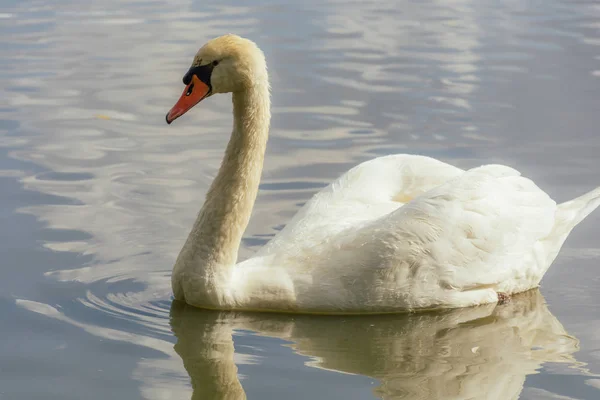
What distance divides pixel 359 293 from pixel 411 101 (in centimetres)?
533

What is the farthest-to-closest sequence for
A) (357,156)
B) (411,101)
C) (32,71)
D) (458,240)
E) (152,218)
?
(32,71), (411,101), (357,156), (152,218), (458,240)

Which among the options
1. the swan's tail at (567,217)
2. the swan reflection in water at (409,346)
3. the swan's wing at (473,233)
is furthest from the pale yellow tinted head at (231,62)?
the swan's tail at (567,217)

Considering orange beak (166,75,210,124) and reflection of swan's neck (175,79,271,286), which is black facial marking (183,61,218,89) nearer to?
orange beak (166,75,210,124)

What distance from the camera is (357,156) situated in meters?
10.7

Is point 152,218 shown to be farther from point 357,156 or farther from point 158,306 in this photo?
point 357,156

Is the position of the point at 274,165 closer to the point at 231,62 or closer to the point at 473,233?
the point at 231,62

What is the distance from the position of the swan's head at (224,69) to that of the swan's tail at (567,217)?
2.27 meters

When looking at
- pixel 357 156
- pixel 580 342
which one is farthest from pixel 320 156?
pixel 580 342

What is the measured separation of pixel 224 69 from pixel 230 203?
860 millimetres

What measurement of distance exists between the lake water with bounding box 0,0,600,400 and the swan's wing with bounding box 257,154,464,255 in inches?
26.0

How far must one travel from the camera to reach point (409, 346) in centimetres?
713

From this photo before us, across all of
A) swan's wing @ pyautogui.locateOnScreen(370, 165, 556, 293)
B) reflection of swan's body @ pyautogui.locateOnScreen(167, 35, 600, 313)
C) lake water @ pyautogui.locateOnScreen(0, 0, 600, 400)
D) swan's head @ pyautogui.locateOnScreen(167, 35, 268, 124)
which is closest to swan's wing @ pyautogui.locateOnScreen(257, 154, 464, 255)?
reflection of swan's body @ pyautogui.locateOnScreen(167, 35, 600, 313)

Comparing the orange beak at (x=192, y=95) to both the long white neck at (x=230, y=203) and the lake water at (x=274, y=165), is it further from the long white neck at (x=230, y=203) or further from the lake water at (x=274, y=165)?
the lake water at (x=274, y=165)

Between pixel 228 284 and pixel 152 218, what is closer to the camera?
pixel 228 284
